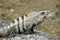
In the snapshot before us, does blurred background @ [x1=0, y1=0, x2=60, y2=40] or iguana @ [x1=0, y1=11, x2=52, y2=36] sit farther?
blurred background @ [x1=0, y1=0, x2=60, y2=40]

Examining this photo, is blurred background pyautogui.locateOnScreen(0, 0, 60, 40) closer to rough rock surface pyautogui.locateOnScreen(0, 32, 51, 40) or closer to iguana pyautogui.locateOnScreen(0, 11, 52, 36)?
rough rock surface pyautogui.locateOnScreen(0, 32, 51, 40)

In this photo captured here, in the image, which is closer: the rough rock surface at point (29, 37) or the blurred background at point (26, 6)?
the rough rock surface at point (29, 37)

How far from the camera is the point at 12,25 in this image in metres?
5.99

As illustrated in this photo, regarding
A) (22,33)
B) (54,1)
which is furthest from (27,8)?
(22,33)

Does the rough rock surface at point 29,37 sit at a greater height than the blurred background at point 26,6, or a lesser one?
lesser

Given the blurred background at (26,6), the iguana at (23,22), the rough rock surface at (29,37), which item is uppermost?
the blurred background at (26,6)

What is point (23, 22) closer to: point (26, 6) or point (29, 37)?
point (29, 37)

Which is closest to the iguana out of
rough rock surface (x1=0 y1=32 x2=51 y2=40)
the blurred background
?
rough rock surface (x1=0 y1=32 x2=51 y2=40)

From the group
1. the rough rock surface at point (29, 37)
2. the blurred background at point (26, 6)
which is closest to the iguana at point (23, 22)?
the rough rock surface at point (29, 37)

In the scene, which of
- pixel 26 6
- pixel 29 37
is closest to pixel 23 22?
pixel 29 37

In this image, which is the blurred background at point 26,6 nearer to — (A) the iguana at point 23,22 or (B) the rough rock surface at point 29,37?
(B) the rough rock surface at point 29,37

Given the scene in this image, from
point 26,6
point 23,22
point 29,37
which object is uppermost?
point 26,6

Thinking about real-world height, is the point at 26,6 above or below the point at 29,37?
above

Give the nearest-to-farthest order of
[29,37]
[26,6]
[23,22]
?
[23,22], [29,37], [26,6]
